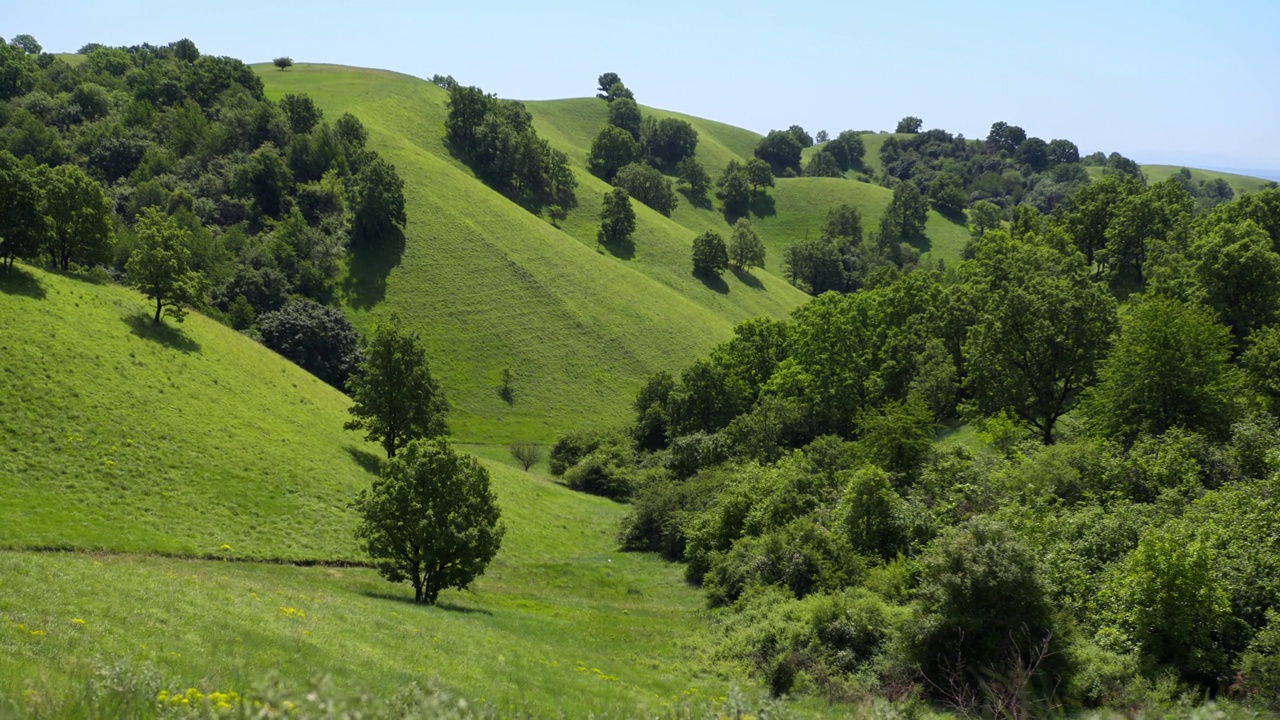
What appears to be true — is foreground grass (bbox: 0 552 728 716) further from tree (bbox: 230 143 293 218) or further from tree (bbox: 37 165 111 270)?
tree (bbox: 230 143 293 218)

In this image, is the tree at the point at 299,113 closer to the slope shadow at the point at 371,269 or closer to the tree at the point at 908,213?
the slope shadow at the point at 371,269

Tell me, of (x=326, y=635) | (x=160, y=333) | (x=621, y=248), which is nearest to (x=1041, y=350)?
(x=326, y=635)

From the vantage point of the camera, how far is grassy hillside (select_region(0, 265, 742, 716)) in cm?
1805

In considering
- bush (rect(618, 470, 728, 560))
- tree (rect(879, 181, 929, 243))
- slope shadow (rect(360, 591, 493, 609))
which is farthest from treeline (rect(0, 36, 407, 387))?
tree (rect(879, 181, 929, 243))

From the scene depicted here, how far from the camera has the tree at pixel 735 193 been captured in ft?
631

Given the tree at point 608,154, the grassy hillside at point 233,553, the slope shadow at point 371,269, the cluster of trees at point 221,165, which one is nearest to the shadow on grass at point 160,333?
the grassy hillside at point 233,553

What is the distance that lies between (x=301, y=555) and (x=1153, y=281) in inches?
2607

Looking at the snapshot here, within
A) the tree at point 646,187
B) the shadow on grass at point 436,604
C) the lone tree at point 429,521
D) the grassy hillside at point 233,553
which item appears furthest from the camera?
the tree at point 646,187

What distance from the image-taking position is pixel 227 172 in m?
116

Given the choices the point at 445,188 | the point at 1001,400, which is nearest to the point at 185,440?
the point at 1001,400

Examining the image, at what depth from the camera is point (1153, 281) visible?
205ft

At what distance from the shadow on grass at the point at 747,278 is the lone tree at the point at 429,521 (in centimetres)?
10915

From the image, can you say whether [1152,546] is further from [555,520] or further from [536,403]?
[536,403]

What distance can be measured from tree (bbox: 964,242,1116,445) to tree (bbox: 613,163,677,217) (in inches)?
4680
